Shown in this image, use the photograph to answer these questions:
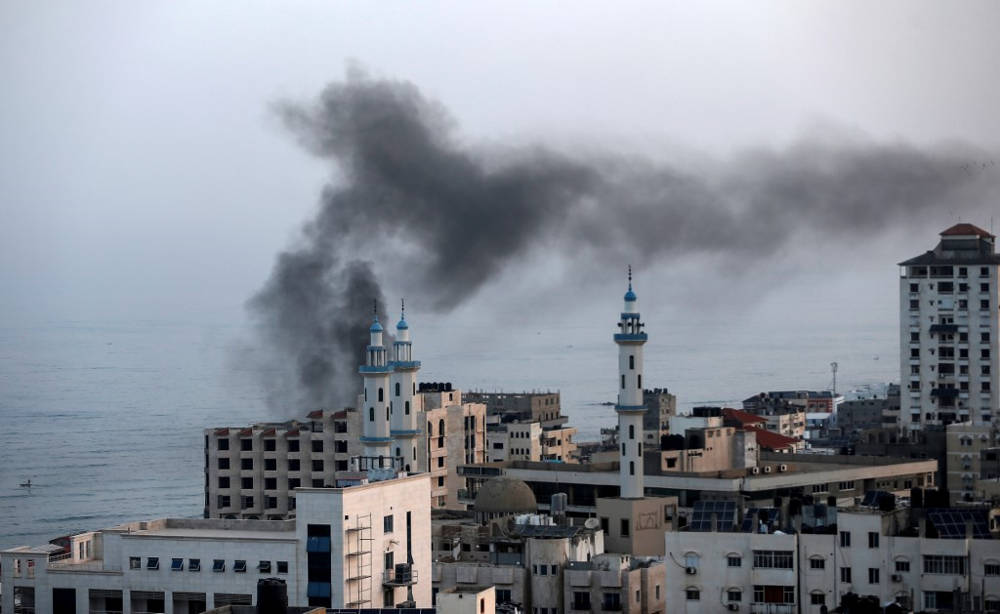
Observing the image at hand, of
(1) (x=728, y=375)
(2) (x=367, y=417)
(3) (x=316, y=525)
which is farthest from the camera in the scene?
(1) (x=728, y=375)

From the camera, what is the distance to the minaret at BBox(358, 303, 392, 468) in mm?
60531

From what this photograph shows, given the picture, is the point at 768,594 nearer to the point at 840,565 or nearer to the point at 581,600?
the point at 840,565

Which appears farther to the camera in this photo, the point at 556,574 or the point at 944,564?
the point at 556,574

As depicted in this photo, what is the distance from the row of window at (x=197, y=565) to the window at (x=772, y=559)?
29.1 ft

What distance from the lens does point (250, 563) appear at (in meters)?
37.1

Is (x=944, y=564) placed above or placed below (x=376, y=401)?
below

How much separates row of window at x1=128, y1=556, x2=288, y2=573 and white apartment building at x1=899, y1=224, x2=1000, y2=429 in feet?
143

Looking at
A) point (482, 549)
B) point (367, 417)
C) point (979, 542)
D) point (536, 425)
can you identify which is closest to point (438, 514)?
point (367, 417)

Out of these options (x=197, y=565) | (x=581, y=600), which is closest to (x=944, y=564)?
(x=581, y=600)

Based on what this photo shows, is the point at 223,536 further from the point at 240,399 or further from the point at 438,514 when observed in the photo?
the point at 240,399

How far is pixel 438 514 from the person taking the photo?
56.1m

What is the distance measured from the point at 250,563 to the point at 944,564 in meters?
12.7

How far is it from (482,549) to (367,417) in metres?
15.1

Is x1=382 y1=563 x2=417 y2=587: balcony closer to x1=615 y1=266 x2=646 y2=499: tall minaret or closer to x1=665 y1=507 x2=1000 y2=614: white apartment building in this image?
x1=665 y1=507 x2=1000 y2=614: white apartment building
